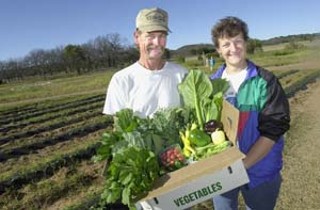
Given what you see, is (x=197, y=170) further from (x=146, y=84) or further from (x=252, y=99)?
(x=146, y=84)

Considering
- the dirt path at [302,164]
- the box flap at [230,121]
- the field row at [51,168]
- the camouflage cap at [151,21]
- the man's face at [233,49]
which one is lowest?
the field row at [51,168]

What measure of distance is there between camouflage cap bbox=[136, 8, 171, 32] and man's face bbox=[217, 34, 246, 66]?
0.37 metres

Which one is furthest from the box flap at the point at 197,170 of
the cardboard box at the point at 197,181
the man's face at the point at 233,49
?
the man's face at the point at 233,49

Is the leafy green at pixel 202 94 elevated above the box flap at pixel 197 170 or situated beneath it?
elevated above

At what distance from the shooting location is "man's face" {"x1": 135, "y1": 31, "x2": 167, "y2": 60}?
8.80ft

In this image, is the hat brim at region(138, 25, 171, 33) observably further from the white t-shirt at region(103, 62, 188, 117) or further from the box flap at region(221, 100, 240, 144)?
the box flap at region(221, 100, 240, 144)

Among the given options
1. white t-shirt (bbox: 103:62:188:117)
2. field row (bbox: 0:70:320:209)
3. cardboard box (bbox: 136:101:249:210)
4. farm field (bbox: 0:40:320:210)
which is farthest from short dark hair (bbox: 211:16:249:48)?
farm field (bbox: 0:40:320:210)

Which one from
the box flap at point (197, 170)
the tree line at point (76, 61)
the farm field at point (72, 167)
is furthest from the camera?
the tree line at point (76, 61)

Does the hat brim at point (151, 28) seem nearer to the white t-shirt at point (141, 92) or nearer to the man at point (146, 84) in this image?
the man at point (146, 84)

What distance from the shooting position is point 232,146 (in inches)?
87.2

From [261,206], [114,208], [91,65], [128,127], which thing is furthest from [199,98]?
[91,65]

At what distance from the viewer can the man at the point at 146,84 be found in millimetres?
2725

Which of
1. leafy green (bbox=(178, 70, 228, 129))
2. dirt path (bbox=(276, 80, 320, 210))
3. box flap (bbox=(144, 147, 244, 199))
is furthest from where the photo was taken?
dirt path (bbox=(276, 80, 320, 210))

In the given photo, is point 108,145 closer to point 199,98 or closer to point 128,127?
point 128,127
